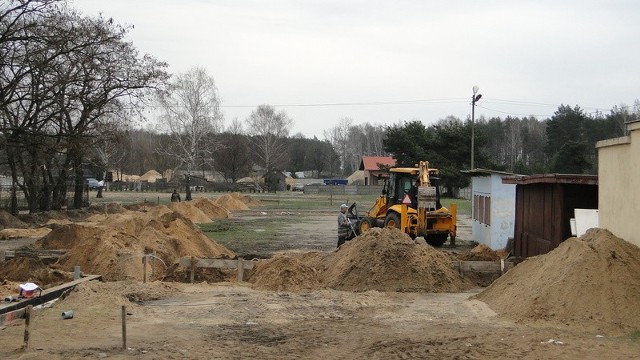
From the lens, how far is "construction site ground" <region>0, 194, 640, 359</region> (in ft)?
31.9

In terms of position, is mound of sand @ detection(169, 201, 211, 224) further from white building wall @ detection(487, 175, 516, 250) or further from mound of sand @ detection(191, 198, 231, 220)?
white building wall @ detection(487, 175, 516, 250)

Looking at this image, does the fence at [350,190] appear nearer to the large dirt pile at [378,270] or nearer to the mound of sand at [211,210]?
the mound of sand at [211,210]

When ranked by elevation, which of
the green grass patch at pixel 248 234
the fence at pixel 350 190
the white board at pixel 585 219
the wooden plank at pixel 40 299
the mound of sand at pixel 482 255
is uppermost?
the white board at pixel 585 219

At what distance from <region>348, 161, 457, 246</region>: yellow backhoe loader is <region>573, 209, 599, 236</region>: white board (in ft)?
29.7

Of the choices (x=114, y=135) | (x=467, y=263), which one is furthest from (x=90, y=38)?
(x=467, y=263)

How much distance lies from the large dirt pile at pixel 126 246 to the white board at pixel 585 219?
10.8 m

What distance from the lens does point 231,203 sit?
5862 cm

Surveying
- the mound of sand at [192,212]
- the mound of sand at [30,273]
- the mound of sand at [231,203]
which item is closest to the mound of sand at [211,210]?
the mound of sand at [192,212]

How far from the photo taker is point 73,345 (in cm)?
1004

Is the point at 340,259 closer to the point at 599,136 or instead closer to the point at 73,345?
the point at 73,345

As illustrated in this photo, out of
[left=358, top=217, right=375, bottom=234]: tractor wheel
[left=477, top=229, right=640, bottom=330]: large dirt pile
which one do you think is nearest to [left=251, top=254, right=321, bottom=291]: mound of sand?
[left=477, top=229, right=640, bottom=330]: large dirt pile

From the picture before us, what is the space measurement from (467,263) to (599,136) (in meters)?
76.6

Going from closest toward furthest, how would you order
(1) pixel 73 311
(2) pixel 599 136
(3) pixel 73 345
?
1. (3) pixel 73 345
2. (1) pixel 73 311
3. (2) pixel 599 136

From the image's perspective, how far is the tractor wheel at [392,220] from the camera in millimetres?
25161
